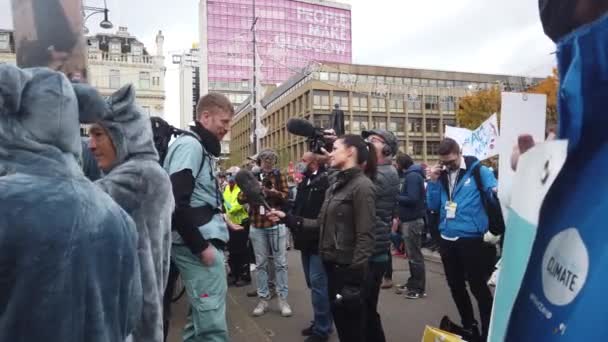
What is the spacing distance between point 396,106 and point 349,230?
63568 mm

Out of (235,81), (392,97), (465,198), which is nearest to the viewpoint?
(465,198)

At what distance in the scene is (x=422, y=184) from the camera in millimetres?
6297

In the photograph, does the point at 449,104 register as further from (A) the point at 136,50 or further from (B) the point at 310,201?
(B) the point at 310,201

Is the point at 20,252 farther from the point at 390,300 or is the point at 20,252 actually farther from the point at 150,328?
the point at 390,300

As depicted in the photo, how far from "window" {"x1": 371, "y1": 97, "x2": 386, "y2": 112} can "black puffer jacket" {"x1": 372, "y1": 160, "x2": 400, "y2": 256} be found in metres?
60.5

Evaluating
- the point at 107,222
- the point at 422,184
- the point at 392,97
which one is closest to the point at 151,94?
the point at 392,97

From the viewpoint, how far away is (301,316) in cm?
518

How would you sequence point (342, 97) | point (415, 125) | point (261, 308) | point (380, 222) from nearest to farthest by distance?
1. point (380, 222)
2. point (261, 308)
3. point (342, 97)
4. point (415, 125)

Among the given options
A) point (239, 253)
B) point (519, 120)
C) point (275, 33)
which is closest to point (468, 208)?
point (519, 120)

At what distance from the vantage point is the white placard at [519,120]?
122cm

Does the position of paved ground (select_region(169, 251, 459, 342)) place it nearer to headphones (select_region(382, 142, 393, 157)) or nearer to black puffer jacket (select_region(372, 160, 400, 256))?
black puffer jacket (select_region(372, 160, 400, 256))

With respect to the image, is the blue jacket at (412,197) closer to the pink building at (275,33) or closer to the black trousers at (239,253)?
the black trousers at (239,253)

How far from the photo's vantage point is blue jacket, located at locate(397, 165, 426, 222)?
6148 mm

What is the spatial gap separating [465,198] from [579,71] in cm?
347
